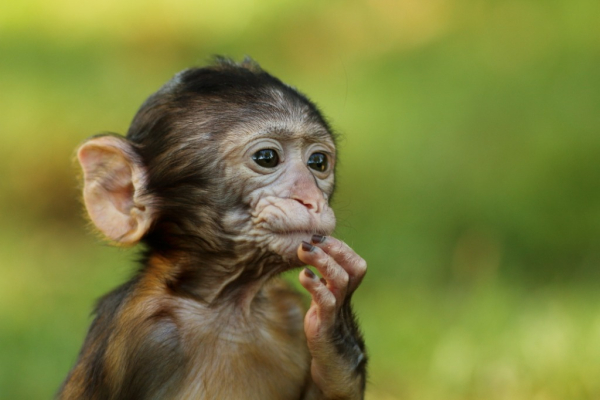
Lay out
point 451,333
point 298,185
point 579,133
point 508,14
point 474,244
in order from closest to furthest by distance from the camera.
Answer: point 298,185, point 451,333, point 474,244, point 579,133, point 508,14

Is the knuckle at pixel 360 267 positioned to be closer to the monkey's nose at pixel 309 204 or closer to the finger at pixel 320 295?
the finger at pixel 320 295

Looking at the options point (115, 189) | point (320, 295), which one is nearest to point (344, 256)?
point (320, 295)

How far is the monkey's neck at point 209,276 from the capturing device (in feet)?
16.4

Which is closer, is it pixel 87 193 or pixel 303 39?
pixel 87 193

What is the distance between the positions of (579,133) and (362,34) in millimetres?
3539

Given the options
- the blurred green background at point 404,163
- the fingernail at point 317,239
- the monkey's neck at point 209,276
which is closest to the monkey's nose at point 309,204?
the fingernail at point 317,239

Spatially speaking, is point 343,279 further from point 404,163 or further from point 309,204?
point 404,163

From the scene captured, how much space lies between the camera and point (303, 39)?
41.4ft

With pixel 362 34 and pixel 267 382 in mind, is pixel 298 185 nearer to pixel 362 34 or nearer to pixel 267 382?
pixel 267 382

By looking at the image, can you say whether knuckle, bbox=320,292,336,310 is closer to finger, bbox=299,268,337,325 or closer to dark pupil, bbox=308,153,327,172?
finger, bbox=299,268,337,325

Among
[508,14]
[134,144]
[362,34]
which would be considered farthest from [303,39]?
[134,144]

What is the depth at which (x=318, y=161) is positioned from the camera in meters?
5.20

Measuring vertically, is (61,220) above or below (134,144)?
below

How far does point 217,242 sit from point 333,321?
2.32 feet
